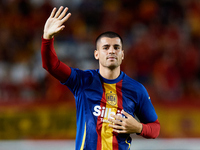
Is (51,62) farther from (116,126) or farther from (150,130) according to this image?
(150,130)

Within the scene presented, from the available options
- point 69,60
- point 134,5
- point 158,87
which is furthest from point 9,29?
point 158,87

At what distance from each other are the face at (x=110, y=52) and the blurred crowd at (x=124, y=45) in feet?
13.7

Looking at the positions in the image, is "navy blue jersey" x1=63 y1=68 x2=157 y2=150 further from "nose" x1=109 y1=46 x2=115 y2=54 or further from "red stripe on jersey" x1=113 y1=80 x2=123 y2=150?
"nose" x1=109 y1=46 x2=115 y2=54

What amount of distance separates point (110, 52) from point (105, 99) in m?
0.42

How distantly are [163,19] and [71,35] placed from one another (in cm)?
283

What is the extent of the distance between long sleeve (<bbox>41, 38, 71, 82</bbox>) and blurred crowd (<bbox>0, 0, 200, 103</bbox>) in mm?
4300

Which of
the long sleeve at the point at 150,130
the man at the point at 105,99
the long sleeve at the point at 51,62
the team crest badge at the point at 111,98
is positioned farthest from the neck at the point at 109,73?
the long sleeve at the point at 150,130

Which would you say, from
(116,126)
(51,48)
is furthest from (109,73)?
(51,48)

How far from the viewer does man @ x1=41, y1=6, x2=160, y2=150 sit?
2.60 metres

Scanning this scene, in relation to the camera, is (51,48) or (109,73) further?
(109,73)

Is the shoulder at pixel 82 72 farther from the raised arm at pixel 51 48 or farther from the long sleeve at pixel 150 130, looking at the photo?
the long sleeve at pixel 150 130

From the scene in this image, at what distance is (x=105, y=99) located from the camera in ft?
9.19

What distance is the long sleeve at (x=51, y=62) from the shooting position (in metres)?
2.51

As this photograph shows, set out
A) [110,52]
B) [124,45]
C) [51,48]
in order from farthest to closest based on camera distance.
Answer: [124,45] → [110,52] → [51,48]
